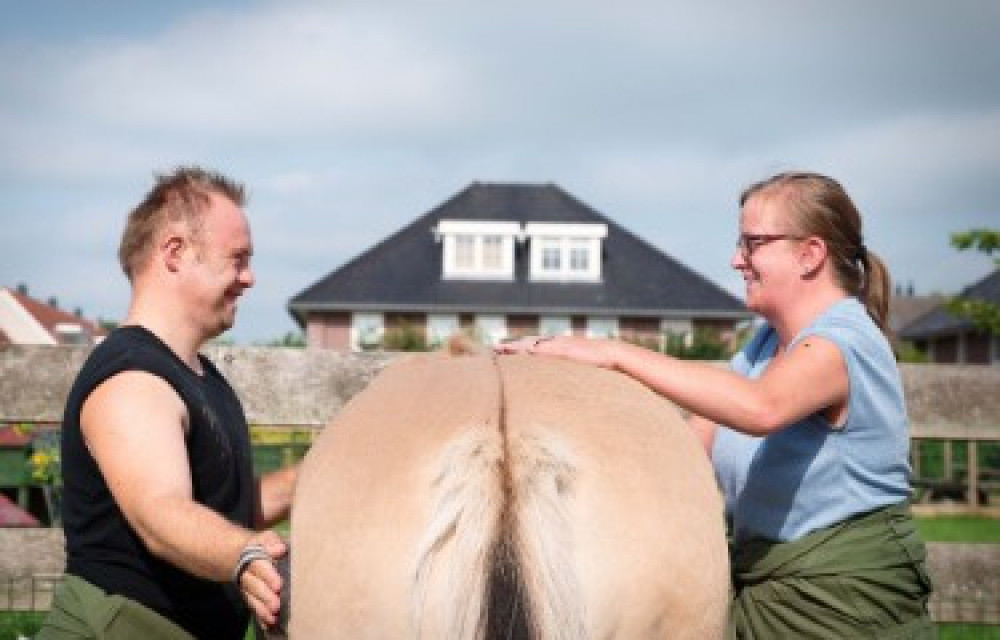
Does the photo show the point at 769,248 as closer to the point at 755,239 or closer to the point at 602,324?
the point at 755,239

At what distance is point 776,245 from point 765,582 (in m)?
0.84

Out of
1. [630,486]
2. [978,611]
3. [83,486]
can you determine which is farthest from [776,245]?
[978,611]

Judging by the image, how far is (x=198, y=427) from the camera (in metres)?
2.83

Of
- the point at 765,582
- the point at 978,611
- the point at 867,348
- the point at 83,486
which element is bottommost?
the point at 978,611

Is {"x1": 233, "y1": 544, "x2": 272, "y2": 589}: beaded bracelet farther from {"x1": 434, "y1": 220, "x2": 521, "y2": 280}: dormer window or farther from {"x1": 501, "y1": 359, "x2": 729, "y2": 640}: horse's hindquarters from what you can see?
{"x1": 434, "y1": 220, "x2": 521, "y2": 280}: dormer window

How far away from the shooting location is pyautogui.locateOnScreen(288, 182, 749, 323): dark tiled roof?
43938mm

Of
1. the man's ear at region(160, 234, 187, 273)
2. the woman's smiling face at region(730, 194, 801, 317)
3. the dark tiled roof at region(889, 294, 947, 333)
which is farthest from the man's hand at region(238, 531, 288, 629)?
the dark tiled roof at region(889, 294, 947, 333)

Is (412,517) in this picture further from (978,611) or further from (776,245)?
(978,611)

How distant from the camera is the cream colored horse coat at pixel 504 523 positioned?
1886mm

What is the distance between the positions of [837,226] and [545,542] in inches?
60.2

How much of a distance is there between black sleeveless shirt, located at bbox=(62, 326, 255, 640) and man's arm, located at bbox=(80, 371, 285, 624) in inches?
2.8

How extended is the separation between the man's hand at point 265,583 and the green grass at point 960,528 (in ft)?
38.4

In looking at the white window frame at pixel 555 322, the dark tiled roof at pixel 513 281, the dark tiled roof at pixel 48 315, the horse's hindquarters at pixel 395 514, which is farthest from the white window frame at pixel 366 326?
the horse's hindquarters at pixel 395 514

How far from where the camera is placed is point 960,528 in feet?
51.5
